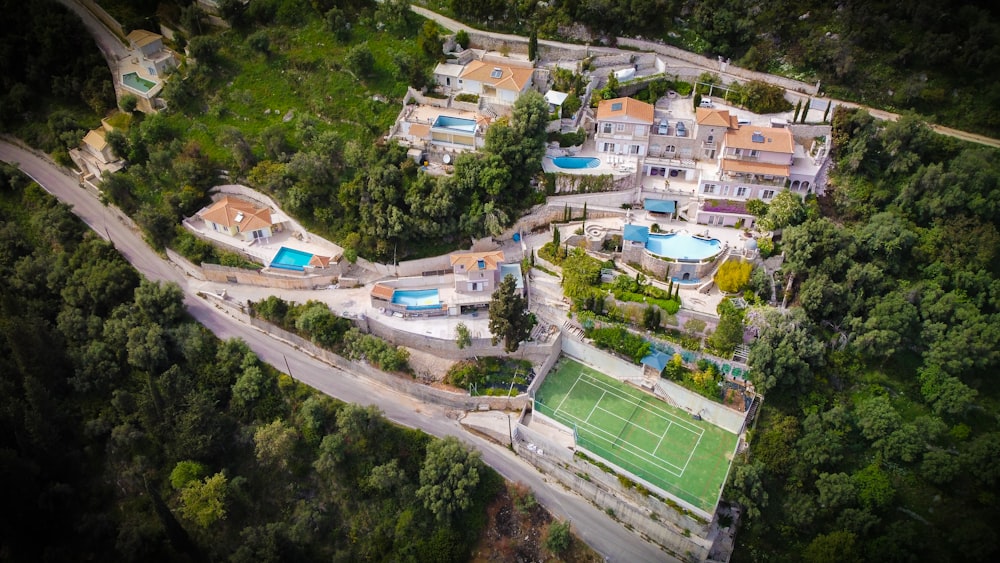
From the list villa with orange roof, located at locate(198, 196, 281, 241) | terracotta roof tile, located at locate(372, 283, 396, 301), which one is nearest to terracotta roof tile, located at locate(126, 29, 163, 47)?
A: villa with orange roof, located at locate(198, 196, 281, 241)

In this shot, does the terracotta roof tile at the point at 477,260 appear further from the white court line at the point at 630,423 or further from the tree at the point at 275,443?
the tree at the point at 275,443

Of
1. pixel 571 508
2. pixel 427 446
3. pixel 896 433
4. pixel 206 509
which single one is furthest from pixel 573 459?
pixel 206 509

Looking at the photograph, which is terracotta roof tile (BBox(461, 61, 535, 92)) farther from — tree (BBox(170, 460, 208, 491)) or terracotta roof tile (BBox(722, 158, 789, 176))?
tree (BBox(170, 460, 208, 491))

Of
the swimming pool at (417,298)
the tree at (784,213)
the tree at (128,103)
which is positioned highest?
the tree at (128,103)

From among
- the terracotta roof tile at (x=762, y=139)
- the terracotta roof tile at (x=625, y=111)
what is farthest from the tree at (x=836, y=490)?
the terracotta roof tile at (x=625, y=111)

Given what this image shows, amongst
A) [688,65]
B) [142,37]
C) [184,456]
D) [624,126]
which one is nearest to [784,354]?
[624,126]

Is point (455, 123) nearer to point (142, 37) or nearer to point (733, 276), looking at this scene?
point (733, 276)
